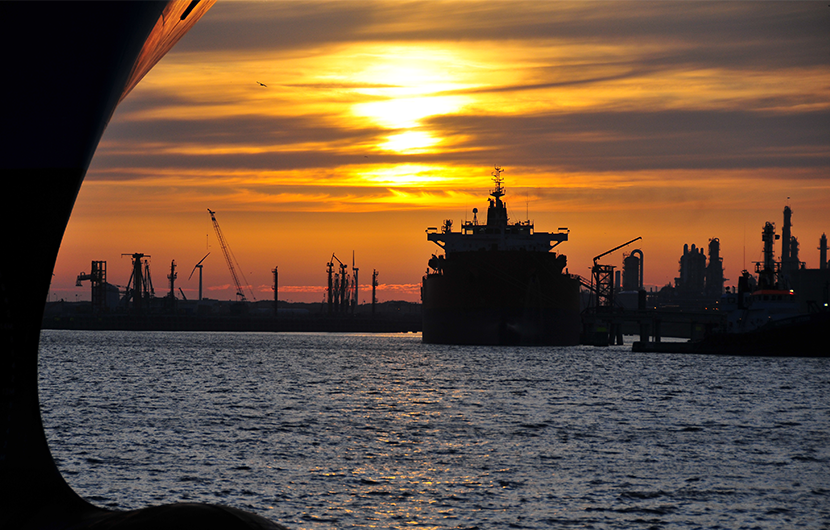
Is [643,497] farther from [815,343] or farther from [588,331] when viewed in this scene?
[588,331]

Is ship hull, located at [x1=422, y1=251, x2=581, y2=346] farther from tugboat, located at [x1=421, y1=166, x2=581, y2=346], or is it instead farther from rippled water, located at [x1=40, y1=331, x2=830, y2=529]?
rippled water, located at [x1=40, y1=331, x2=830, y2=529]

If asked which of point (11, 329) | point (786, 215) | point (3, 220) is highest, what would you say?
point (786, 215)

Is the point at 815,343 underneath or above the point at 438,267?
underneath

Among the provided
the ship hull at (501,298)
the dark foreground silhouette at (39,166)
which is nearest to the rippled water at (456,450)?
the dark foreground silhouette at (39,166)

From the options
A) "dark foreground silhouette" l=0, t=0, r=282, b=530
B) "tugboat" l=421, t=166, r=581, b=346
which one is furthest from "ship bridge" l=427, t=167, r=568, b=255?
"dark foreground silhouette" l=0, t=0, r=282, b=530

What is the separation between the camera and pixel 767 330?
3019 inches

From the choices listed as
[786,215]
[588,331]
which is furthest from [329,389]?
[786,215]

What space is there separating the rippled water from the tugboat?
37.5 metres

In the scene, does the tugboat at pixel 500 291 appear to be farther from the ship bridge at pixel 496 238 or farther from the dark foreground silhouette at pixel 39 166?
the dark foreground silhouette at pixel 39 166

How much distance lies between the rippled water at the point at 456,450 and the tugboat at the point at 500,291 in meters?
37.5

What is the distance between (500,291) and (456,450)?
65.8 m

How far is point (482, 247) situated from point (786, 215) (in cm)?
12473

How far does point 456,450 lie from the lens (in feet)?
81.5

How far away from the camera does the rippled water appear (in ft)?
55.7
